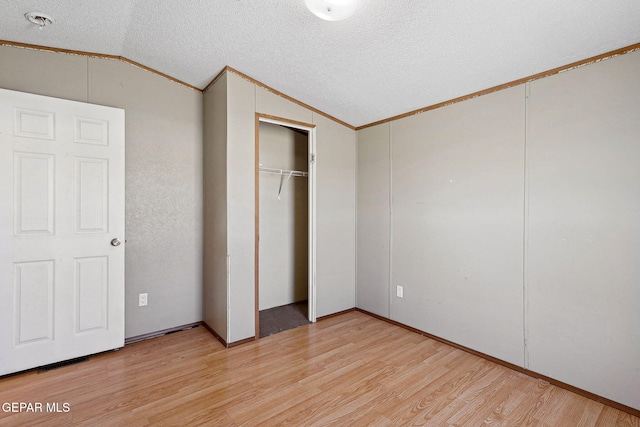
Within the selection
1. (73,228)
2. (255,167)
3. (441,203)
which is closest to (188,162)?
(255,167)

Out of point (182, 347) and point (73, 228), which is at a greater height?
point (73, 228)

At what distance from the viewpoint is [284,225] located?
3.72 metres

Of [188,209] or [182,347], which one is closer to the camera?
[182,347]

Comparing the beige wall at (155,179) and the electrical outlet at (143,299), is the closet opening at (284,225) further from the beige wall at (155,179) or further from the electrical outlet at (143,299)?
the electrical outlet at (143,299)

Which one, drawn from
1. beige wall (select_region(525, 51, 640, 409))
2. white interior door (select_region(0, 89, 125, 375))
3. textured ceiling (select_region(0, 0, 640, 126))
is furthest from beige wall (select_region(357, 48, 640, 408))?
white interior door (select_region(0, 89, 125, 375))

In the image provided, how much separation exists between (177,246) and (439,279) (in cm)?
253

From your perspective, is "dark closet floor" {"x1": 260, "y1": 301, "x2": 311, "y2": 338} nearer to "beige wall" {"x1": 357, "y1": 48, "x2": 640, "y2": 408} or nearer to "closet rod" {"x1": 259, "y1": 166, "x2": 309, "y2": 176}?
"beige wall" {"x1": 357, "y1": 48, "x2": 640, "y2": 408}

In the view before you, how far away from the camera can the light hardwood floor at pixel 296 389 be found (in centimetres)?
177

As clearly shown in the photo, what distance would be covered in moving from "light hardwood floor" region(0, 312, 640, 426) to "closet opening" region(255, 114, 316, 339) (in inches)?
33.7

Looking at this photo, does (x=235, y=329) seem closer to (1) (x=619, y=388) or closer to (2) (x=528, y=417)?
(2) (x=528, y=417)

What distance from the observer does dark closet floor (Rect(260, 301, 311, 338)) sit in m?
3.04

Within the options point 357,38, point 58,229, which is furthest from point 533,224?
point 58,229

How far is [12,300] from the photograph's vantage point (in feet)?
7.02

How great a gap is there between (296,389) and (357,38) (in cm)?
244
